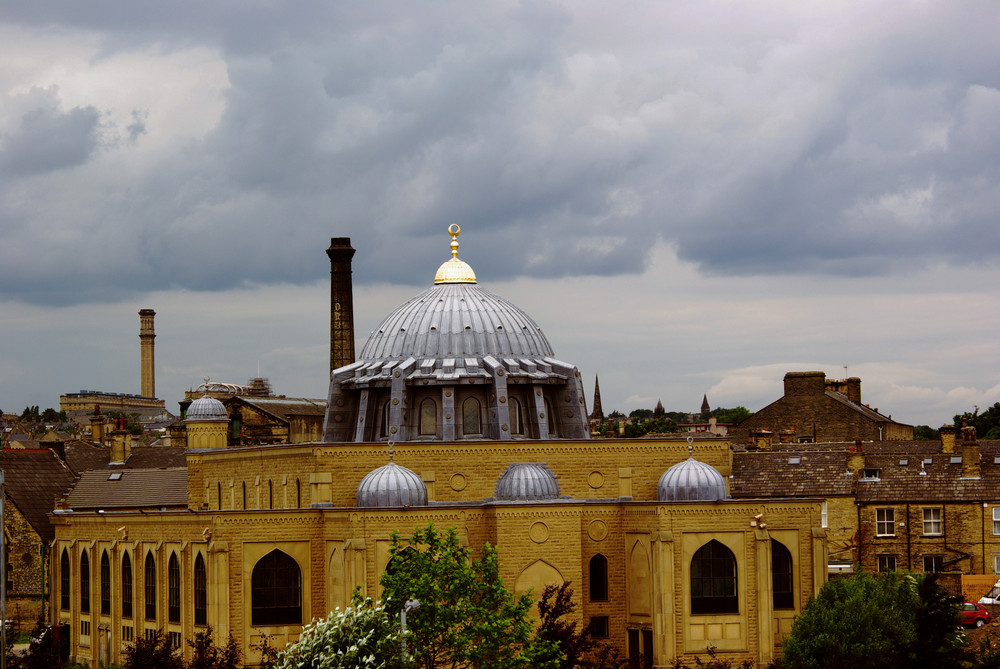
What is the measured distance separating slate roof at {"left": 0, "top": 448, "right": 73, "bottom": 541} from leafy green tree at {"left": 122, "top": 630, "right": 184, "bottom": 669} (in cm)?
2397

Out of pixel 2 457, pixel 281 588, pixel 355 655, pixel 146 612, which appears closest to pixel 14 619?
pixel 2 457

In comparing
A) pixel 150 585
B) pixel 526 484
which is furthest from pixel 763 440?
pixel 150 585

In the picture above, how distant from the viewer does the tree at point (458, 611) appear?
46.7 metres

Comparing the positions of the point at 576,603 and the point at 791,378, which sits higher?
the point at 791,378

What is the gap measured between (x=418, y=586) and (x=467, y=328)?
61.3ft

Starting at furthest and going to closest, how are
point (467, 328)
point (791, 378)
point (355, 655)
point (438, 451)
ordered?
point (791, 378) → point (467, 328) → point (438, 451) → point (355, 655)

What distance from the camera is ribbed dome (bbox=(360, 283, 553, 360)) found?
63.7 meters

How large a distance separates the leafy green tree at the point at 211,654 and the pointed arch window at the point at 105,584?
9.82m

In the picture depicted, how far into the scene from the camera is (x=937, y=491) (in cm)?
7256

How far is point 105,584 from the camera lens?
65.1m

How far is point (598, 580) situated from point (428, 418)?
9.58 m

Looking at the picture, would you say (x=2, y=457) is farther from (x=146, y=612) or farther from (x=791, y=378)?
(x=791, y=378)

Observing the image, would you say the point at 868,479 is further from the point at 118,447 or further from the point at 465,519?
the point at 118,447

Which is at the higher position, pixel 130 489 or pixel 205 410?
pixel 205 410
